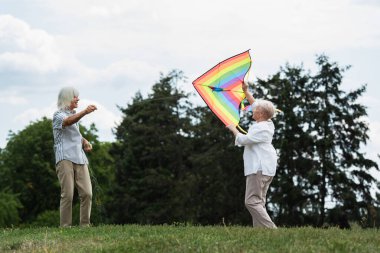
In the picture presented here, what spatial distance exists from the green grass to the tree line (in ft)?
107

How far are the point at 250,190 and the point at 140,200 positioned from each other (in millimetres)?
49086

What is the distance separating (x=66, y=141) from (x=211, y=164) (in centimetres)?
4182

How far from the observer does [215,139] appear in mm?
56594

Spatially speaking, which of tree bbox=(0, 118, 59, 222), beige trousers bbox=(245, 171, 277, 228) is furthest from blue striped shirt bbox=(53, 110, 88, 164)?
tree bbox=(0, 118, 59, 222)

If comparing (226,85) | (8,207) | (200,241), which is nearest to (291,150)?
(8,207)

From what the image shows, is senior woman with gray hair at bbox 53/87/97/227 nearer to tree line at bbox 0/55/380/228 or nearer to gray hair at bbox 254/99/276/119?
gray hair at bbox 254/99/276/119

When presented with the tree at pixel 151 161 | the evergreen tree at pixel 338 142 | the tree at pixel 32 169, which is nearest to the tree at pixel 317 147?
the evergreen tree at pixel 338 142

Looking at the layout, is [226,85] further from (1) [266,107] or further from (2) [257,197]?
(2) [257,197]

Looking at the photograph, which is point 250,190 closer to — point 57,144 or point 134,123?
point 57,144

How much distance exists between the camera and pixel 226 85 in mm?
13102

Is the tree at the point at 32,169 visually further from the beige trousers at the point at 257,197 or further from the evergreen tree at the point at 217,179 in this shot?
the beige trousers at the point at 257,197

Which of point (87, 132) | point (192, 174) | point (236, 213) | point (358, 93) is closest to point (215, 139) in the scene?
point (192, 174)

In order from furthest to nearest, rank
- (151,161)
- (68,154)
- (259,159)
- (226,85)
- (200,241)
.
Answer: (151,161) < (226,85) < (68,154) < (259,159) < (200,241)

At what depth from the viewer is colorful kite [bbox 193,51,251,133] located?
13023mm
